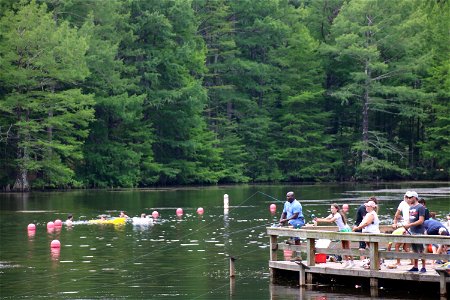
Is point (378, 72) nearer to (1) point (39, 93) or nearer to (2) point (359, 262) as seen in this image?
(1) point (39, 93)

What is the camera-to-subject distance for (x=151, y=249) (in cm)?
4075

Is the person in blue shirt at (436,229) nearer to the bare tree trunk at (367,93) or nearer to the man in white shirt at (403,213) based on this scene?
the man in white shirt at (403,213)

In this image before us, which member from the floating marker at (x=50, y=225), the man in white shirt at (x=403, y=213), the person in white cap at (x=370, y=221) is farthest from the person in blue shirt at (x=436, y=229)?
the floating marker at (x=50, y=225)

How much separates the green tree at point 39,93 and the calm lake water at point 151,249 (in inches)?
322

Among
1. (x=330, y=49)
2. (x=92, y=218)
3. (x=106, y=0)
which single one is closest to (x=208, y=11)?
(x=330, y=49)

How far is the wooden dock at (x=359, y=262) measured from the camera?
26.8 m

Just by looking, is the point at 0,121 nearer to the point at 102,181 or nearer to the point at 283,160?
the point at 102,181

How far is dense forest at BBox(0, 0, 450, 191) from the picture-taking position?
83.9m

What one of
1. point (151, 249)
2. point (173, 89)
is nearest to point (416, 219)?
point (151, 249)

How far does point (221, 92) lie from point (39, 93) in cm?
2737

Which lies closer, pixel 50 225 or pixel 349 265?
pixel 349 265

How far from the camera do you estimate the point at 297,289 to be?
29000 mm

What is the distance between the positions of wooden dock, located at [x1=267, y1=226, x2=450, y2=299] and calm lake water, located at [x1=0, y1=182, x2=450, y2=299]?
1.64ft

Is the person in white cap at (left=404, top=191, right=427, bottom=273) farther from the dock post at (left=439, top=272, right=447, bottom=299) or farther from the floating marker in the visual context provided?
the floating marker
